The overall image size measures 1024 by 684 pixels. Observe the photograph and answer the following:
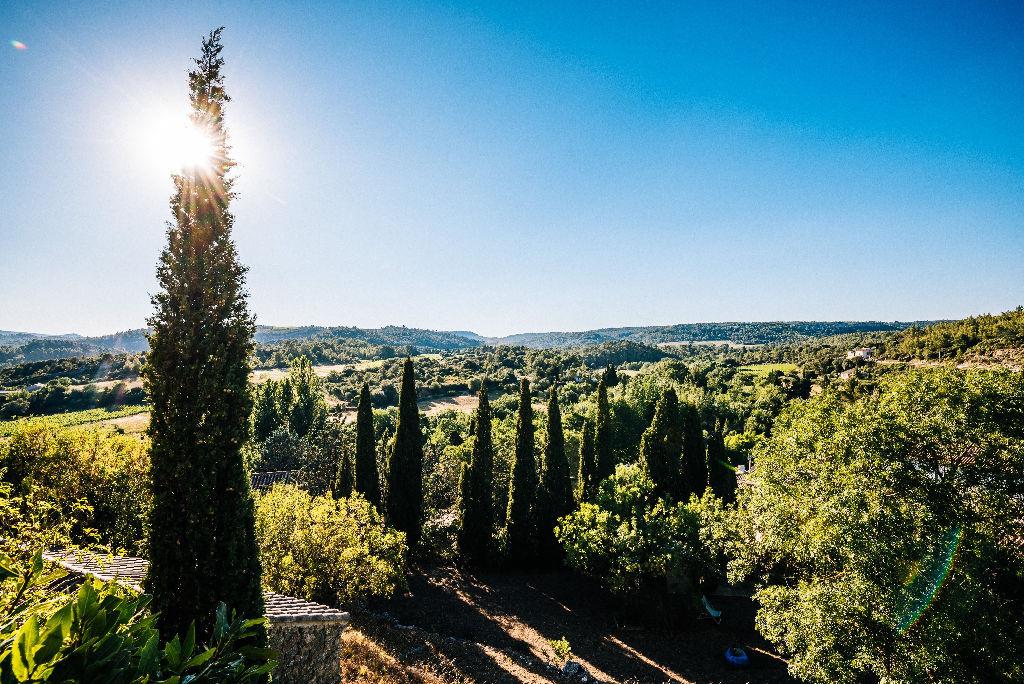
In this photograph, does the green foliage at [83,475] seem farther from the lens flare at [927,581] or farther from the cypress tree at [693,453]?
the cypress tree at [693,453]

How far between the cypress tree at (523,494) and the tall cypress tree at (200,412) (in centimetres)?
1714

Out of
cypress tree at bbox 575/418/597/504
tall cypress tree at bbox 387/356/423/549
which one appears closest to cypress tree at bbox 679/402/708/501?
cypress tree at bbox 575/418/597/504

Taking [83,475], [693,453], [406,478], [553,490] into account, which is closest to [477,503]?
[406,478]

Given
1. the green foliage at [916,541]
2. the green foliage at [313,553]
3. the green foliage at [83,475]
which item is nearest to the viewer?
the green foliage at [916,541]

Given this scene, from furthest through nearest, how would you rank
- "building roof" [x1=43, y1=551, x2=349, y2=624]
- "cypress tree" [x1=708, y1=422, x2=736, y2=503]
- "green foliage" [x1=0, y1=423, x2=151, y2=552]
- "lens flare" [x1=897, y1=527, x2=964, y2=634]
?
"cypress tree" [x1=708, y1=422, x2=736, y2=503] → "green foliage" [x1=0, y1=423, x2=151, y2=552] → "lens flare" [x1=897, y1=527, x2=964, y2=634] → "building roof" [x1=43, y1=551, x2=349, y2=624]

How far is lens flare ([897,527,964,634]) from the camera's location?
9.11 meters

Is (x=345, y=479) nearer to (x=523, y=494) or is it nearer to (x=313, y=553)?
(x=523, y=494)

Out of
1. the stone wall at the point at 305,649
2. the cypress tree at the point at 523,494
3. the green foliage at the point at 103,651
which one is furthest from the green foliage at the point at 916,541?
the cypress tree at the point at 523,494

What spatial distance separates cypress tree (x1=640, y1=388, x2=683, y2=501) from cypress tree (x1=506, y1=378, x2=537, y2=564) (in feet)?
25.7

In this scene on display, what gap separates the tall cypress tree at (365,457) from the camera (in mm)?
24438

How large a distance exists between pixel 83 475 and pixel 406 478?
1353 centimetres

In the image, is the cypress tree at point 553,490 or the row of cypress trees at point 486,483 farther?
the cypress tree at point 553,490

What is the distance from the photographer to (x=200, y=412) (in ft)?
23.9

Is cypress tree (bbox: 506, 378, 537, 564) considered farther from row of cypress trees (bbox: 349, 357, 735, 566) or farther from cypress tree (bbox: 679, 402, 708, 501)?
cypress tree (bbox: 679, 402, 708, 501)
